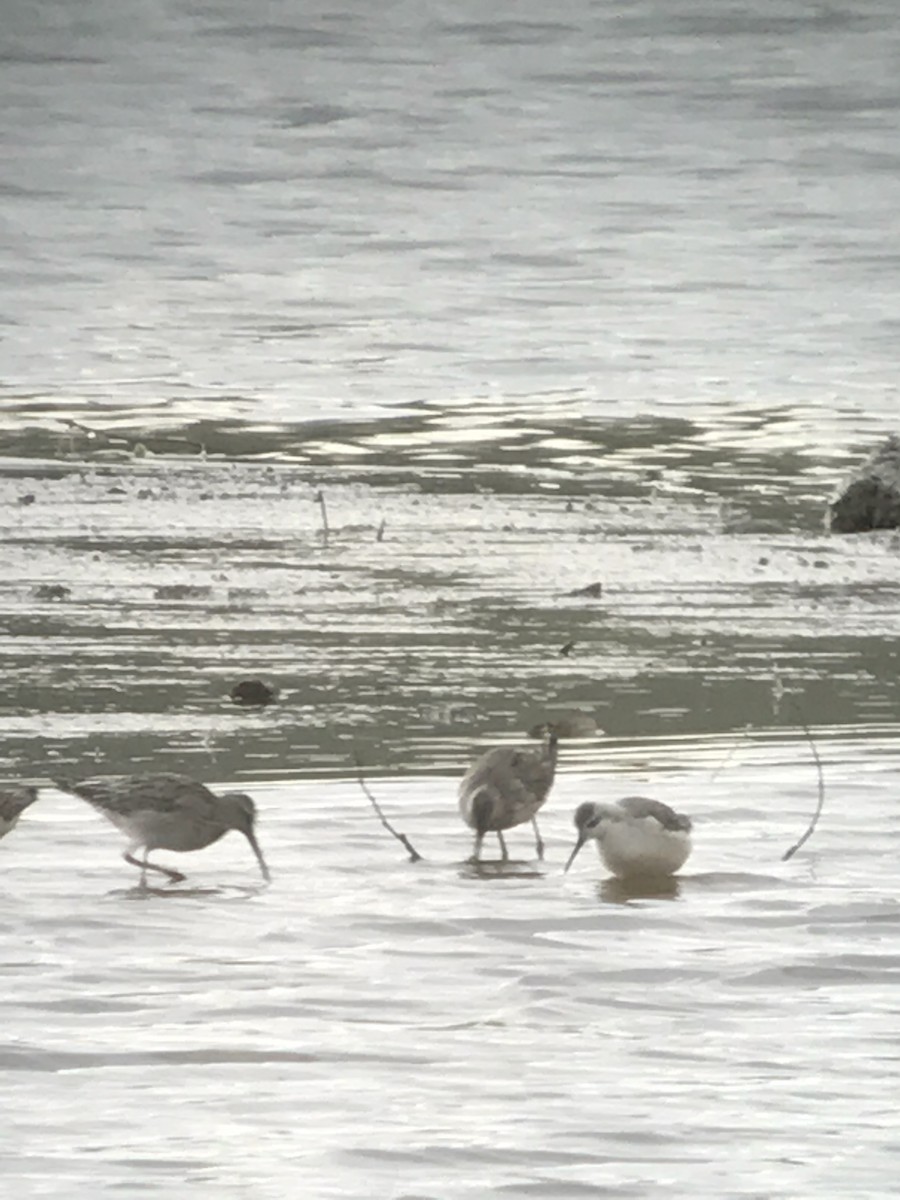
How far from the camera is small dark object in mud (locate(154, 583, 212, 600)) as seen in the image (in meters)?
9.80

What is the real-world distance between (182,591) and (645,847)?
3840 mm

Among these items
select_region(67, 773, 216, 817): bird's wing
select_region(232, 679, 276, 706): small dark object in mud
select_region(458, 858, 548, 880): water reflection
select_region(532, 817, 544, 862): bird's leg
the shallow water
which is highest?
select_region(232, 679, 276, 706): small dark object in mud

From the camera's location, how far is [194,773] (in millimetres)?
7551

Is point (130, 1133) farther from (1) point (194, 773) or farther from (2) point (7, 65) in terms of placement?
(2) point (7, 65)

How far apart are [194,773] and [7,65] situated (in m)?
18.2

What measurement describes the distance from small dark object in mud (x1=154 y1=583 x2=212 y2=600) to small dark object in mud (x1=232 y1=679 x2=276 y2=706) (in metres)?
1.50

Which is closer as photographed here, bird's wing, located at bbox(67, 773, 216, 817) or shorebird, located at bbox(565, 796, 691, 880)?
shorebird, located at bbox(565, 796, 691, 880)

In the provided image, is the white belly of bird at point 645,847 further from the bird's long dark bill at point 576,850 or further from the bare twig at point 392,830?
the bare twig at point 392,830

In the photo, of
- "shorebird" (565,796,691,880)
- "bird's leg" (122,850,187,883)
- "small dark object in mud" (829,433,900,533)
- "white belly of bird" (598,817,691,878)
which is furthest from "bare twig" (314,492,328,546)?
"white belly of bird" (598,817,691,878)

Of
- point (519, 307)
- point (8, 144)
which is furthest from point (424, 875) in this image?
point (8, 144)

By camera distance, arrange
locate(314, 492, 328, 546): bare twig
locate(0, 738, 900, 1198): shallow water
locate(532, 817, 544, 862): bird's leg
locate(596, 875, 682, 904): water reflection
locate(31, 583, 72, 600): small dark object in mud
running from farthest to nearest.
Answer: locate(314, 492, 328, 546): bare twig < locate(31, 583, 72, 600): small dark object in mud < locate(532, 817, 544, 862): bird's leg < locate(596, 875, 682, 904): water reflection < locate(0, 738, 900, 1198): shallow water

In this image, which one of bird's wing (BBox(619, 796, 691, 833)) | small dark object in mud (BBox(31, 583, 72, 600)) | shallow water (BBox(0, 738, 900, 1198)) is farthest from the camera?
small dark object in mud (BBox(31, 583, 72, 600))

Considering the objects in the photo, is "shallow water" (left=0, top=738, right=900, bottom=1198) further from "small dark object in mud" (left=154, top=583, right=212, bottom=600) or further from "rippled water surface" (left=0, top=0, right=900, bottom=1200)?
"small dark object in mud" (left=154, top=583, right=212, bottom=600)

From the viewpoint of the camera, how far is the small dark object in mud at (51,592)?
973 centimetres
